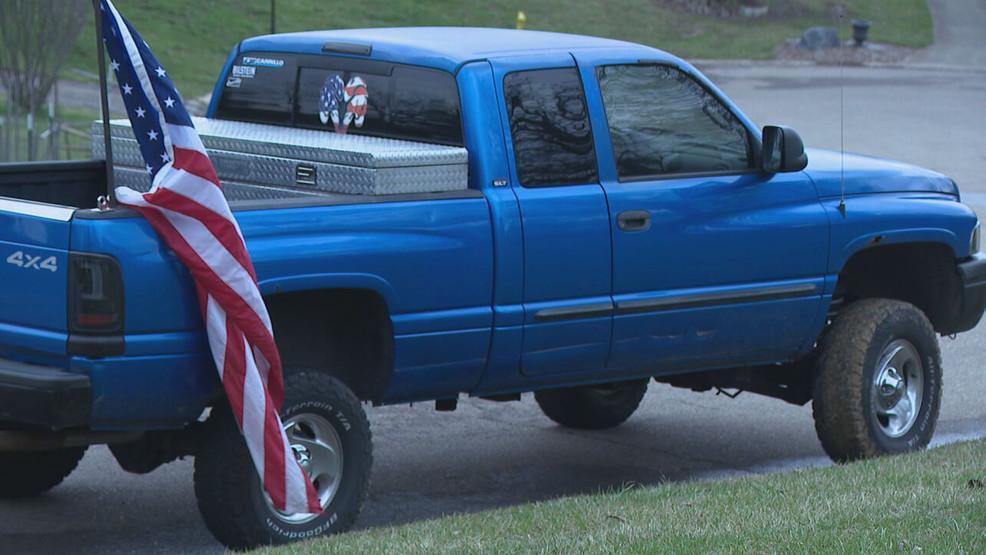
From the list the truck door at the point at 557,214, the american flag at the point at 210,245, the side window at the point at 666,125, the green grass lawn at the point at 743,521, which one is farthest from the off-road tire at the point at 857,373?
the american flag at the point at 210,245

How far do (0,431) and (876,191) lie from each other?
13.4ft

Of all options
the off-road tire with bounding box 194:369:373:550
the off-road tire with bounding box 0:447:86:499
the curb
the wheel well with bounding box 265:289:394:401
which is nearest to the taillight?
the off-road tire with bounding box 194:369:373:550

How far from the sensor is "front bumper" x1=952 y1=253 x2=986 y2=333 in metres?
8.07

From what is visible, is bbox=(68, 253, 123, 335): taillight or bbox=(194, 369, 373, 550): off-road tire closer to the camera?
bbox=(68, 253, 123, 335): taillight

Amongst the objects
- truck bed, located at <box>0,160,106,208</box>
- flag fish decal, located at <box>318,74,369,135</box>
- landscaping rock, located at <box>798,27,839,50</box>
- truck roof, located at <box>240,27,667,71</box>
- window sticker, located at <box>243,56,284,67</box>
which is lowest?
landscaping rock, located at <box>798,27,839,50</box>

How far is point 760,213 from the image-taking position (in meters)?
7.27

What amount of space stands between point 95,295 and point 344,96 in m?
1.92

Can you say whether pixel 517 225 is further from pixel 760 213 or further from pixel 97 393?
pixel 97 393

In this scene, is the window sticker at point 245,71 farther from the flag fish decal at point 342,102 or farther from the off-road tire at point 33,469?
the off-road tire at point 33,469

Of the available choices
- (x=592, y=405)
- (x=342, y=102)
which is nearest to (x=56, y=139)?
(x=592, y=405)

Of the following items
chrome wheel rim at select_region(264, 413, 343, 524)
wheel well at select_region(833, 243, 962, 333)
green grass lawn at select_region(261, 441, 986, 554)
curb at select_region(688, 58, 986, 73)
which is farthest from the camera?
curb at select_region(688, 58, 986, 73)

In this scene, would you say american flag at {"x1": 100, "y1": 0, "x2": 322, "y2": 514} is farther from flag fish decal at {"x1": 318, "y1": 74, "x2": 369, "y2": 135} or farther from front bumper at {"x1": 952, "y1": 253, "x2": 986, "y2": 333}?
front bumper at {"x1": 952, "y1": 253, "x2": 986, "y2": 333}

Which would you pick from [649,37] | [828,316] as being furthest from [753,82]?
[828,316]

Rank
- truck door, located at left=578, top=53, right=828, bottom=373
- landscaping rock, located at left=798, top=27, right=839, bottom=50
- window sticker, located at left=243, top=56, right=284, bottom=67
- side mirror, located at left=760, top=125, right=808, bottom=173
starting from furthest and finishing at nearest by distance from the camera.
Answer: landscaping rock, located at left=798, top=27, right=839, bottom=50 → window sticker, located at left=243, top=56, right=284, bottom=67 → side mirror, located at left=760, top=125, right=808, bottom=173 → truck door, located at left=578, top=53, right=828, bottom=373
